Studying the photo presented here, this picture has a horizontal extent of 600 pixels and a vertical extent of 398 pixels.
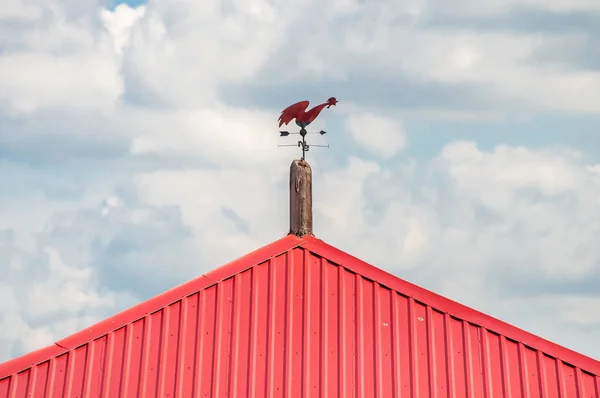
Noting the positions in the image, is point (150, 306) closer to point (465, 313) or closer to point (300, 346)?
point (300, 346)

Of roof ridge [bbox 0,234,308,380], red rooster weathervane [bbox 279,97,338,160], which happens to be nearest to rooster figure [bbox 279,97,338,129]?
red rooster weathervane [bbox 279,97,338,160]

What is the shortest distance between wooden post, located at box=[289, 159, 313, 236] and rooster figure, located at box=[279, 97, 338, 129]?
1.79 ft

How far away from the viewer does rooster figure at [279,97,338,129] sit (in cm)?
1220

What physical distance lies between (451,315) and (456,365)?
2.12 feet

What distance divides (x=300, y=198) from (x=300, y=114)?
3.88ft

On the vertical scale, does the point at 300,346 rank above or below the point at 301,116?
below

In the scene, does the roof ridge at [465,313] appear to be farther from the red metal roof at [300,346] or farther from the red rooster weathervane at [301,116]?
the red rooster weathervane at [301,116]

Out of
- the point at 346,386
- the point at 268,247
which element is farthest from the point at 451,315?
the point at 268,247

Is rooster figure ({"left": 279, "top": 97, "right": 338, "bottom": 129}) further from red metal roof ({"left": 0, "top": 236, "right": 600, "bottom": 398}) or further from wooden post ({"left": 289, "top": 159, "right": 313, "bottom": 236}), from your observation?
red metal roof ({"left": 0, "top": 236, "right": 600, "bottom": 398})

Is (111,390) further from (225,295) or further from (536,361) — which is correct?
(536,361)

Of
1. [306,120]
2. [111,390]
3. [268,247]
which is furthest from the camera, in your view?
[306,120]

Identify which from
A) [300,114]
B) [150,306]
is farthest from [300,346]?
[300,114]

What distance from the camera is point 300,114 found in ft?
40.1

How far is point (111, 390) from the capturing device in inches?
424
